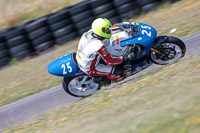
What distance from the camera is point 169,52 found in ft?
20.4

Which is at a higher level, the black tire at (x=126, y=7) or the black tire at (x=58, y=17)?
the black tire at (x=58, y=17)

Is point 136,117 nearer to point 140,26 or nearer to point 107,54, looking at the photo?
point 107,54

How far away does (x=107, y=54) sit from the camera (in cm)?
592

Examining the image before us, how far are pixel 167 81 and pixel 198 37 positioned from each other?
323cm

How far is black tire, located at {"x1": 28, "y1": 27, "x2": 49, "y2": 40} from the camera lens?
431 inches

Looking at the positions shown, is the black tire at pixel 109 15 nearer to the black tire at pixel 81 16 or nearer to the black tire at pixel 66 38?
the black tire at pixel 81 16

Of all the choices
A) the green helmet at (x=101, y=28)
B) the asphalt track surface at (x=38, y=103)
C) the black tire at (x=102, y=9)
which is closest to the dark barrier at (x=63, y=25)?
the black tire at (x=102, y=9)

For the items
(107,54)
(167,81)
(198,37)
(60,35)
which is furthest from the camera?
(60,35)

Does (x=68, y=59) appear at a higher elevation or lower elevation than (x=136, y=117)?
higher

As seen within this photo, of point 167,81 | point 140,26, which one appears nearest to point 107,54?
point 140,26

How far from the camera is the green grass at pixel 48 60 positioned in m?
8.38

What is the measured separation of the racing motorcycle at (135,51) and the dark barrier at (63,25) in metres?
4.76

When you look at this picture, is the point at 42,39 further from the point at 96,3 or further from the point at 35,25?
the point at 96,3

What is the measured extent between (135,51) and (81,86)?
152cm
